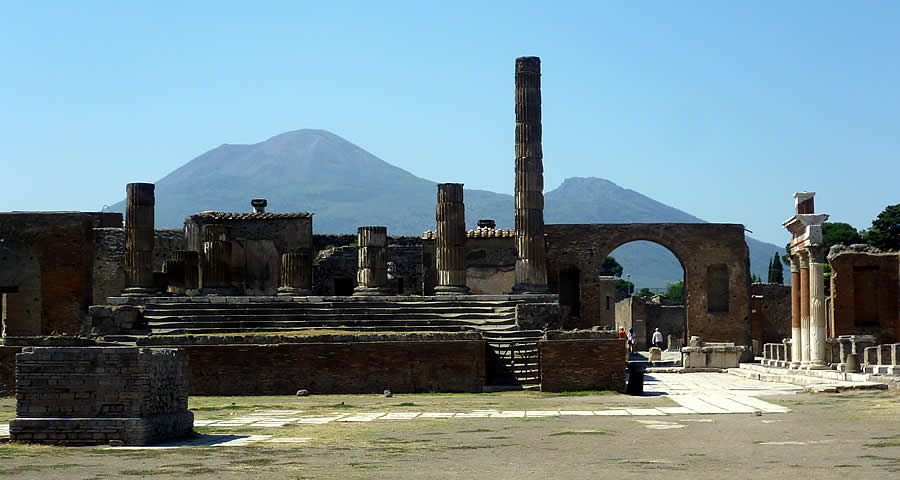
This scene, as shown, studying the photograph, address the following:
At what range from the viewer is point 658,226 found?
46562mm

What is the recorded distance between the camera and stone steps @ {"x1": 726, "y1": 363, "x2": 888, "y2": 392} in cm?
2284

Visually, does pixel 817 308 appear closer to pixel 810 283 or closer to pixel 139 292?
pixel 810 283

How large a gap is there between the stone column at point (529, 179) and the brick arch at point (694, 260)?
13.0m

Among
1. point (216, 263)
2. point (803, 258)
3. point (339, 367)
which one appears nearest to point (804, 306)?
point (803, 258)

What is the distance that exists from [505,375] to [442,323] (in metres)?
3.29

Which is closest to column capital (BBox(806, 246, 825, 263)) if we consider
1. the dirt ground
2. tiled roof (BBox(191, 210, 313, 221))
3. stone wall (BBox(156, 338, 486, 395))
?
stone wall (BBox(156, 338, 486, 395))

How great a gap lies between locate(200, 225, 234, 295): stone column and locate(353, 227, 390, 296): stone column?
144 inches

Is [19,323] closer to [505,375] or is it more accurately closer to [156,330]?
[156,330]

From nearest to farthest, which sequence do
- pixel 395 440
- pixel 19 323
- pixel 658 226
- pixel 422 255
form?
pixel 395 440 → pixel 19 323 → pixel 422 255 → pixel 658 226

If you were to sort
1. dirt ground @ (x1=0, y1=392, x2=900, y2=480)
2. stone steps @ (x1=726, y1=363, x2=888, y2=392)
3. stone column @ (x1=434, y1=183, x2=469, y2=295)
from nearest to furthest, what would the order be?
dirt ground @ (x1=0, y1=392, x2=900, y2=480), stone steps @ (x1=726, y1=363, x2=888, y2=392), stone column @ (x1=434, y1=183, x2=469, y2=295)

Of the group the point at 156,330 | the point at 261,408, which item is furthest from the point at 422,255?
the point at 261,408

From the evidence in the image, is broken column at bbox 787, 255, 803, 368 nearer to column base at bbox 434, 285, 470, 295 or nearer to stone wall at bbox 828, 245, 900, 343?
column base at bbox 434, 285, 470, 295

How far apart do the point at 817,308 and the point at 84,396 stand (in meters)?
21.7

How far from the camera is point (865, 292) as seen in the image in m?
42.6
